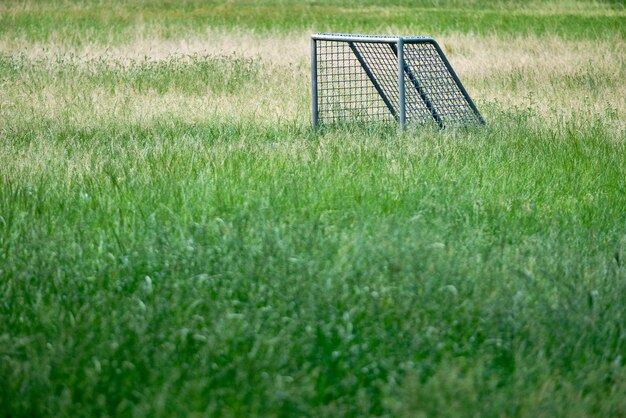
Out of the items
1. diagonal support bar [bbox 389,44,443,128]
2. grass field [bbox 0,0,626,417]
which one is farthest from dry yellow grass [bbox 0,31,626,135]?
diagonal support bar [bbox 389,44,443,128]

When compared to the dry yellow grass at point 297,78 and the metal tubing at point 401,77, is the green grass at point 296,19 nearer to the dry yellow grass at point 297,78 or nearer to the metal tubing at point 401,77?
the dry yellow grass at point 297,78

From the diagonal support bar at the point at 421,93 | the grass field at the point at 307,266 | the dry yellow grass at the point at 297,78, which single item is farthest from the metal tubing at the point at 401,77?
the dry yellow grass at the point at 297,78

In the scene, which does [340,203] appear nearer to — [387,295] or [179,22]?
[387,295]

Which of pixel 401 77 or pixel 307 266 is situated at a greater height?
pixel 401 77

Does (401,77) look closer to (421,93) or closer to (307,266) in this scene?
(421,93)

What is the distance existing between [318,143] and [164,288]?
3643 millimetres

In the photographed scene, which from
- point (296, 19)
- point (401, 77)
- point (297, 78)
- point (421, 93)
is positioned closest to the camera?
point (401, 77)

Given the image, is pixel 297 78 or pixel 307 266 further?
pixel 297 78

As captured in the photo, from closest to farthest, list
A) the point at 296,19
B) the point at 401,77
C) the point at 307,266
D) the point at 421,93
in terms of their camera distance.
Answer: the point at 307,266 → the point at 401,77 → the point at 421,93 → the point at 296,19

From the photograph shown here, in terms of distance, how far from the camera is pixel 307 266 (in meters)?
4.17

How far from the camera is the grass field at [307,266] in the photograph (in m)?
3.23

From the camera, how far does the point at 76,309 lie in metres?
3.84

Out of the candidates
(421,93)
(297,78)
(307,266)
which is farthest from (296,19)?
(307,266)

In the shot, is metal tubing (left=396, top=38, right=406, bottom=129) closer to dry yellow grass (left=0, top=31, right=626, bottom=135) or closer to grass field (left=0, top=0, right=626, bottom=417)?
grass field (left=0, top=0, right=626, bottom=417)
